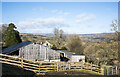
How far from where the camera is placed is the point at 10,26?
3625cm

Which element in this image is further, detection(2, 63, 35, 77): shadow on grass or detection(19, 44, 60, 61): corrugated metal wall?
detection(19, 44, 60, 61): corrugated metal wall

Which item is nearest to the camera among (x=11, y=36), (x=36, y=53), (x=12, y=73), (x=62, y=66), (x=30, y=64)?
(x=12, y=73)

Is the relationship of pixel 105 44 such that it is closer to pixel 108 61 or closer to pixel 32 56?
pixel 108 61

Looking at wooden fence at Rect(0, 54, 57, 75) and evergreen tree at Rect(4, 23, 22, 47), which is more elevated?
evergreen tree at Rect(4, 23, 22, 47)

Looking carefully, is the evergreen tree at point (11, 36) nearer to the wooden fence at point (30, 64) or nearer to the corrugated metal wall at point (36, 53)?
the corrugated metal wall at point (36, 53)

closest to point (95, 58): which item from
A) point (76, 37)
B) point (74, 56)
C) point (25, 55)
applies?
point (74, 56)

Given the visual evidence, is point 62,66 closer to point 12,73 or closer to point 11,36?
point 12,73

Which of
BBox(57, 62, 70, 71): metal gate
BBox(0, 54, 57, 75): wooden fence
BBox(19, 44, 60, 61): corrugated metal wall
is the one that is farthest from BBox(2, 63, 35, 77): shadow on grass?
BBox(19, 44, 60, 61): corrugated metal wall


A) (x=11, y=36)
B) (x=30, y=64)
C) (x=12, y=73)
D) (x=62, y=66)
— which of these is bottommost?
(x=62, y=66)

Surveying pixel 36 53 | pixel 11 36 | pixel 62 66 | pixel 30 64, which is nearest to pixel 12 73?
pixel 30 64

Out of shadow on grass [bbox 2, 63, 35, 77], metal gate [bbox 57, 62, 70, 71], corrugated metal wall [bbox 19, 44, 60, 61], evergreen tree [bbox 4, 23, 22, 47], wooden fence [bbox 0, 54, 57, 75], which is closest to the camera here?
shadow on grass [bbox 2, 63, 35, 77]

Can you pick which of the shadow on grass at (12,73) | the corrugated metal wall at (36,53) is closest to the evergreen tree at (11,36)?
the corrugated metal wall at (36,53)

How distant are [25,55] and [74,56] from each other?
13.6 metres

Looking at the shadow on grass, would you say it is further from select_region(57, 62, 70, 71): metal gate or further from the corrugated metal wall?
the corrugated metal wall
